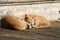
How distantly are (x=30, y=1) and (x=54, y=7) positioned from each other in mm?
733

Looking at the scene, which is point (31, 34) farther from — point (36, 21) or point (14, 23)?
point (36, 21)

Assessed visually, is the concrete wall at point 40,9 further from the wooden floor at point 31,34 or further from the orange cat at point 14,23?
the wooden floor at point 31,34

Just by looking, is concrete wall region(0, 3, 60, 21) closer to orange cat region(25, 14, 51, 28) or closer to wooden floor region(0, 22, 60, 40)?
orange cat region(25, 14, 51, 28)

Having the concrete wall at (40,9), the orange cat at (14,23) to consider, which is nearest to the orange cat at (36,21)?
the orange cat at (14,23)

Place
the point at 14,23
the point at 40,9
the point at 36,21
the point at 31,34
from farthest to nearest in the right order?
1. the point at 40,9
2. the point at 36,21
3. the point at 14,23
4. the point at 31,34

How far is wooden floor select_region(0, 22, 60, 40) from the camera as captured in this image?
548cm

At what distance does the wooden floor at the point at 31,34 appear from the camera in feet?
18.0

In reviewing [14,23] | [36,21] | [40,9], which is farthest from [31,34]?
[40,9]

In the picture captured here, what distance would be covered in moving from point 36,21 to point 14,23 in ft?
2.58

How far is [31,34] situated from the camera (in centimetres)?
580

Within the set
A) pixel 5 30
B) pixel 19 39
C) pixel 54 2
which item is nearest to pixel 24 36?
pixel 19 39

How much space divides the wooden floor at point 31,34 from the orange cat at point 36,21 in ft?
1.07

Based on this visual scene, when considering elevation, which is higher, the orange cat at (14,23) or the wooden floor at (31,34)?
the orange cat at (14,23)

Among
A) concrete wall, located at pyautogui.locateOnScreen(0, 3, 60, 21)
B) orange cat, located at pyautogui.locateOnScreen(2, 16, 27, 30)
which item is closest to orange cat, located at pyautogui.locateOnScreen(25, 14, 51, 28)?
orange cat, located at pyautogui.locateOnScreen(2, 16, 27, 30)
